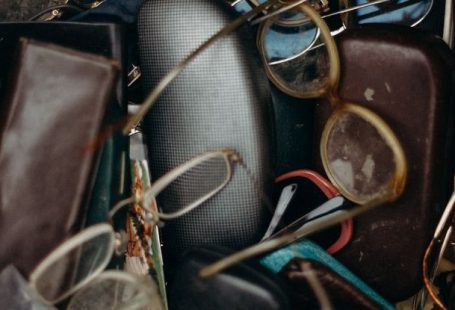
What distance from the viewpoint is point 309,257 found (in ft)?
3.27

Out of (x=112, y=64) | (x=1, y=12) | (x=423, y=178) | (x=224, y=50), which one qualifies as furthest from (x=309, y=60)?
(x=1, y=12)

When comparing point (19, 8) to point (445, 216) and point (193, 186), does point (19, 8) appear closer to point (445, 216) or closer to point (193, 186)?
point (193, 186)

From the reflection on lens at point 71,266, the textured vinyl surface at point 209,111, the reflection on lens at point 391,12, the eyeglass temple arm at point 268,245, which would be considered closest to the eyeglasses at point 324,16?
the reflection on lens at point 391,12

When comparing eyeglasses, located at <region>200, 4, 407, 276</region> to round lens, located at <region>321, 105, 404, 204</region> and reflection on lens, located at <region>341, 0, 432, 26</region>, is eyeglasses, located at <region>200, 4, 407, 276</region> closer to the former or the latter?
round lens, located at <region>321, 105, 404, 204</region>

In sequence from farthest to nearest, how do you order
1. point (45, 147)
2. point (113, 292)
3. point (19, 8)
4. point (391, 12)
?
point (19, 8) → point (391, 12) → point (113, 292) → point (45, 147)

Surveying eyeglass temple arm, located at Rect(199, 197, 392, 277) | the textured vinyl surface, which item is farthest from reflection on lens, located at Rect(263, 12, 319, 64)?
eyeglass temple arm, located at Rect(199, 197, 392, 277)

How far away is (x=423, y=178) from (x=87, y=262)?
59cm

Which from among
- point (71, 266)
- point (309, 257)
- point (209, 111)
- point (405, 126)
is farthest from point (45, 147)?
point (405, 126)

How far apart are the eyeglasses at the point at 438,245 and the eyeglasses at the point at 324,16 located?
1.21 feet

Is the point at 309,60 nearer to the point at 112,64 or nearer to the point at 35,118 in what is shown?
the point at 112,64

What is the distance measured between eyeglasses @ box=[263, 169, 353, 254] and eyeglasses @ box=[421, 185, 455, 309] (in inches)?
5.8

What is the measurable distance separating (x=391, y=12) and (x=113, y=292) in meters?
0.75

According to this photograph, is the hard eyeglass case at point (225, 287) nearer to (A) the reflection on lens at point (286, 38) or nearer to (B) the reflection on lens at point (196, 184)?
(B) the reflection on lens at point (196, 184)

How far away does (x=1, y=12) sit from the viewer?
1246 millimetres
